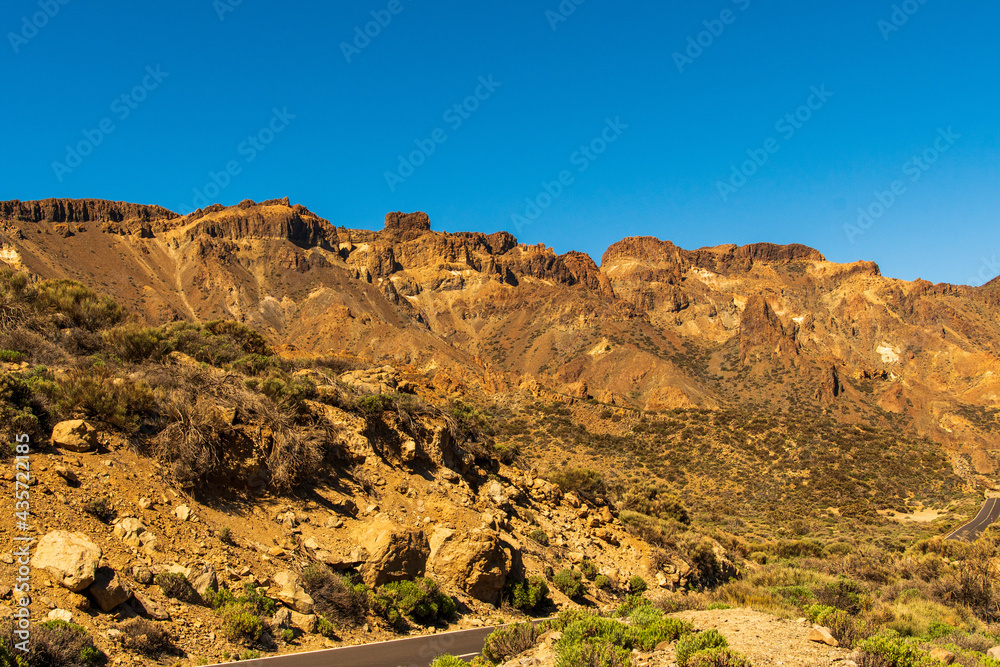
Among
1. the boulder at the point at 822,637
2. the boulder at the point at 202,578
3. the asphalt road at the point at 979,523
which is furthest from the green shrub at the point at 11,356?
the asphalt road at the point at 979,523

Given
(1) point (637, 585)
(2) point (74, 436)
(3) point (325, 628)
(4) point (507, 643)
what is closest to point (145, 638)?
(3) point (325, 628)

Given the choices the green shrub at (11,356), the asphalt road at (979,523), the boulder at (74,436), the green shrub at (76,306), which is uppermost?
the green shrub at (76,306)

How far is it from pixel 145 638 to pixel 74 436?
4.03 meters

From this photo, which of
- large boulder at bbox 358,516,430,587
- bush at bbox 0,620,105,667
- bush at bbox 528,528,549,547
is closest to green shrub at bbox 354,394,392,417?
large boulder at bbox 358,516,430,587

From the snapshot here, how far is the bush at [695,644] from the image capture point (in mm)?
6775

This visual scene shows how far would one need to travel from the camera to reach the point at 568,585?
1395cm

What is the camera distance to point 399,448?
1518cm

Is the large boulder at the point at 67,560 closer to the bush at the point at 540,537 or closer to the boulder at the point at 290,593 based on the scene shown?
the boulder at the point at 290,593

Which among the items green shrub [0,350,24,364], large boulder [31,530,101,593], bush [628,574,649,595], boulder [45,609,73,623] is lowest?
bush [628,574,649,595]

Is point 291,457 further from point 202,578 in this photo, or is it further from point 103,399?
point 103,399

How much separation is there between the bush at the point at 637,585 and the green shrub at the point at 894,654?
950cm

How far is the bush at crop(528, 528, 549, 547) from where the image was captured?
15781 mm

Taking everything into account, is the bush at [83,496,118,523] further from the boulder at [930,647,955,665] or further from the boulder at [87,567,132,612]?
the boulder at [930,647,955,665]

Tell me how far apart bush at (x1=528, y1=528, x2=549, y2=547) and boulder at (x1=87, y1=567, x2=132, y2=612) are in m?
10.6
